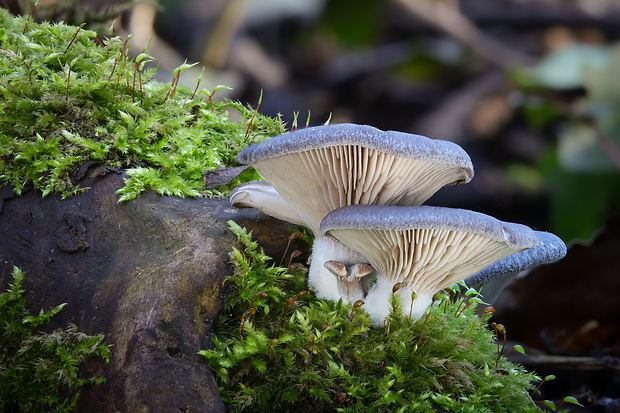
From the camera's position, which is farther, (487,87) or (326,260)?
(487,87)

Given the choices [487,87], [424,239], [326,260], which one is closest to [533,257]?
[424,239]

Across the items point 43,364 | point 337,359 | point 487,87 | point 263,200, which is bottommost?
point 43,364

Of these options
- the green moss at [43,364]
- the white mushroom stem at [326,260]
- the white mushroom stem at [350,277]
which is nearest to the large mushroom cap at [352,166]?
the white mushroom stem at [326,260]

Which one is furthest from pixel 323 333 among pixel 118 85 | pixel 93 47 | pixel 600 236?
pixel 600 236

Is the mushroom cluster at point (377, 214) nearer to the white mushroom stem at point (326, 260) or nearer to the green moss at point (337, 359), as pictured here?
the white mushroom stem at point (326, 260)

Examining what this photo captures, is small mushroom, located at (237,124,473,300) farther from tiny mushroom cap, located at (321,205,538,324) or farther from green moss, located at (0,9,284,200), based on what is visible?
green moss, located at (0,9,284,200)

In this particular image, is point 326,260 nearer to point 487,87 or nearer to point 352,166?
point 352,166

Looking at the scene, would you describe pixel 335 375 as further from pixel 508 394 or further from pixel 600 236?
pixel 600 236
